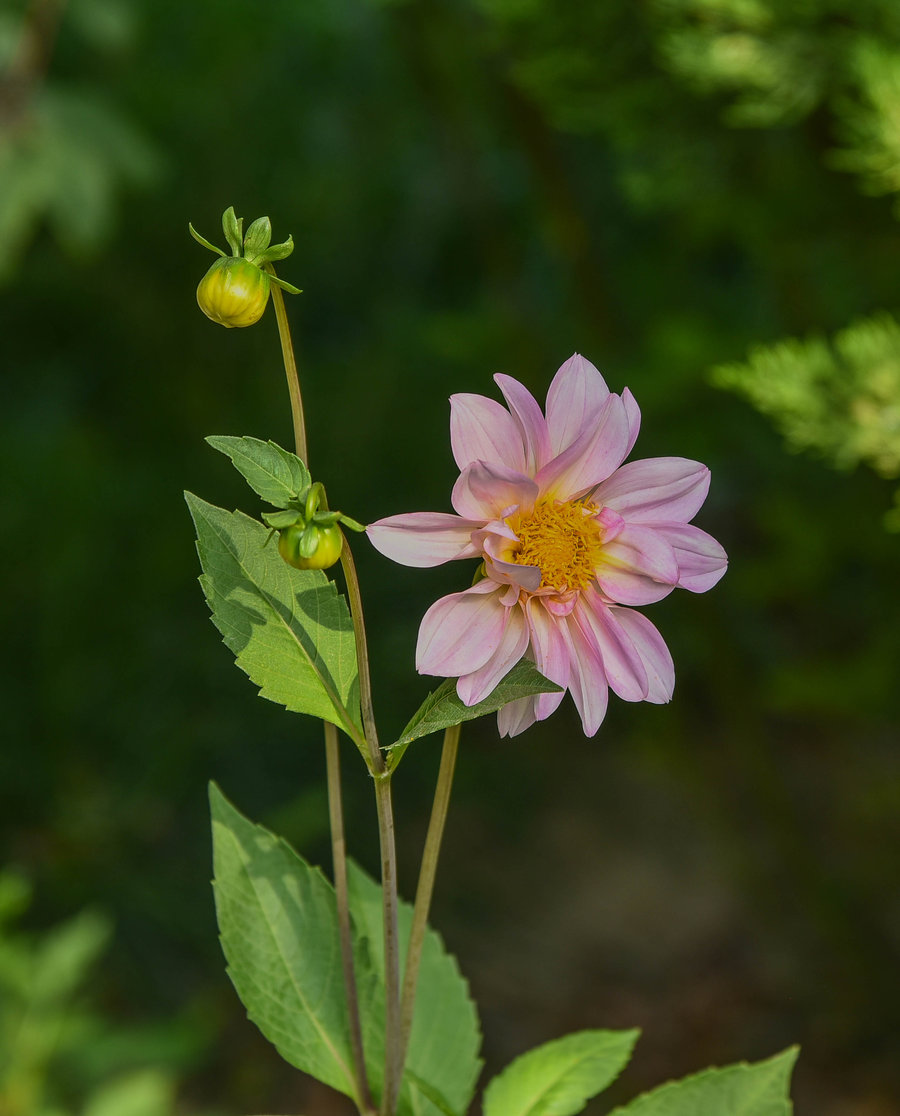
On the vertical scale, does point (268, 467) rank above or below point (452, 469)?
below

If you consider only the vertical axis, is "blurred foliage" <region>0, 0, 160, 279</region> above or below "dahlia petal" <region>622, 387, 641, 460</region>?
above

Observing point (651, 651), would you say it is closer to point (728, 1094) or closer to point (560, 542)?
point (560, 542)

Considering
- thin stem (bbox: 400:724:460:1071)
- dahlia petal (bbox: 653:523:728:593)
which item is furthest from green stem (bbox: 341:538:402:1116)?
dahlia petal (bbox: 653:523:728:593)

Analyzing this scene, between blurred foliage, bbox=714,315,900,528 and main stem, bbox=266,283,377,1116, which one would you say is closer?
main stem, bbox=266,283,377,1116

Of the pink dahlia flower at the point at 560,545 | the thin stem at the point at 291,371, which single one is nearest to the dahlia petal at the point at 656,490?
the pink dahlia flower at the point at 560,545

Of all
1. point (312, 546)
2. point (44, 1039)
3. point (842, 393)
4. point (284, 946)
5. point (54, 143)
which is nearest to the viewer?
point (312, 546)

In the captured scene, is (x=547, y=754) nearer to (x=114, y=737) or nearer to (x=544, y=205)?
(x=114, y=737)

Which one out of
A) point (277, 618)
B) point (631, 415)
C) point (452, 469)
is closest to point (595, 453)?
point (631, 415)

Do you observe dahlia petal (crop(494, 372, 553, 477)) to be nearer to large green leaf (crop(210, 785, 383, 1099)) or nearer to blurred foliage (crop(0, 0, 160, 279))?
large green leaf (crop(210, 785, 383, 1099))
